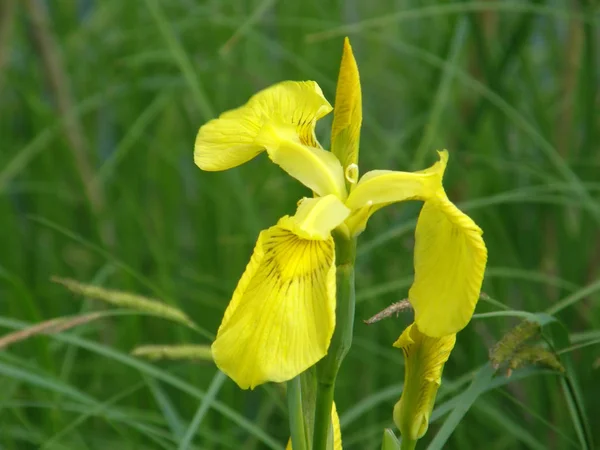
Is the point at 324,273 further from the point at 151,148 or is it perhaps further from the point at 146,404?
the point at 151,148

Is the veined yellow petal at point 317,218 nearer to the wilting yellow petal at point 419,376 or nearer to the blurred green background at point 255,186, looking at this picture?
the wilting yellow petal at point 419,376

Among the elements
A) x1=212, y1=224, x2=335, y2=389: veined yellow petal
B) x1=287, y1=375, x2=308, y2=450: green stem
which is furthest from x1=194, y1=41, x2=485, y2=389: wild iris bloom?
x1=287, y1=375, x2=308, y2=450: green stem

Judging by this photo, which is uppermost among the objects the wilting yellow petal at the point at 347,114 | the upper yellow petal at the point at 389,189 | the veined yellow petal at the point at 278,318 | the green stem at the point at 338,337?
the wilting yellow petal at the point at 347,114

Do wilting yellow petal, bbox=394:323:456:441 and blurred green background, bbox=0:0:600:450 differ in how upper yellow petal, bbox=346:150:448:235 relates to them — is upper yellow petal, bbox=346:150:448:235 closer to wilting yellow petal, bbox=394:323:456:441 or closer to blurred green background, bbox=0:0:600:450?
wilting yellow petal, bbox=394:323:456:441

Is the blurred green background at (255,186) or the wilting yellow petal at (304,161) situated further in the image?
the blurred green background at (255,186)

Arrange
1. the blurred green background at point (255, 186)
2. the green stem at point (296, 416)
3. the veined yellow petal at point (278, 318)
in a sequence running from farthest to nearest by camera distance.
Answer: the blurred green background at point (255, 186) < the green stem at point (296, 416) < the veined yellow petal at point (278, 318)

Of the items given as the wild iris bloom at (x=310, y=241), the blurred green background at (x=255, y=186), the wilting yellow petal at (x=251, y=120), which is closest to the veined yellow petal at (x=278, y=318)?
the wild iris bloom at (x=310, y=241)
